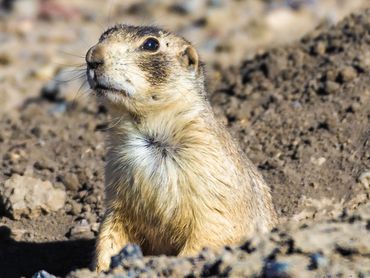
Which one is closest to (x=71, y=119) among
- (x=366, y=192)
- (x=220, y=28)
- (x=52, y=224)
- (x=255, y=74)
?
(x=255, y=74)

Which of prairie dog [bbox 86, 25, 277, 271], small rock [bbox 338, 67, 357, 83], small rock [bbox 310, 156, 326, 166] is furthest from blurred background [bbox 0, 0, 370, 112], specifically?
prairie dog [bbox 86, 25, 277, 271]

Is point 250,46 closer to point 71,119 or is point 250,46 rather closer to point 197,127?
point 71,119

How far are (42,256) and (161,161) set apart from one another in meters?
1.53

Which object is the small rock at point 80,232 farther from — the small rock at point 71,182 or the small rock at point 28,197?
the small rock at point 71,182

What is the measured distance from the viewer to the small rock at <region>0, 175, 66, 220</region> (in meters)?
7.72

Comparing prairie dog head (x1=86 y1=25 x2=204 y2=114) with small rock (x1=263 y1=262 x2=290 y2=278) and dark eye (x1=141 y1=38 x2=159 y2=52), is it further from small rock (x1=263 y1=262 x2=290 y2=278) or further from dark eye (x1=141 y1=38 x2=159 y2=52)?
small rock (x1=263 y1=262 x2=290 y2=278)

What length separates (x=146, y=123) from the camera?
6.21 meters

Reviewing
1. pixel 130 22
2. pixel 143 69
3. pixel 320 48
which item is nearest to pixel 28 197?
pixel 143 69

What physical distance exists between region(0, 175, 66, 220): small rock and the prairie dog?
5.09 feet

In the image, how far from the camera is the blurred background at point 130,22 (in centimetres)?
1320

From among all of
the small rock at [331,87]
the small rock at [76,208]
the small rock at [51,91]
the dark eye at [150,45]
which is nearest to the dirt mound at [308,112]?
the small rock at [331,87]

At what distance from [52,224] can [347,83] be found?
2884mm

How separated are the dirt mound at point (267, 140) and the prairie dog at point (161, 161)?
1.05 metres

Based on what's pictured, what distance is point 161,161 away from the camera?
20.2 feet
